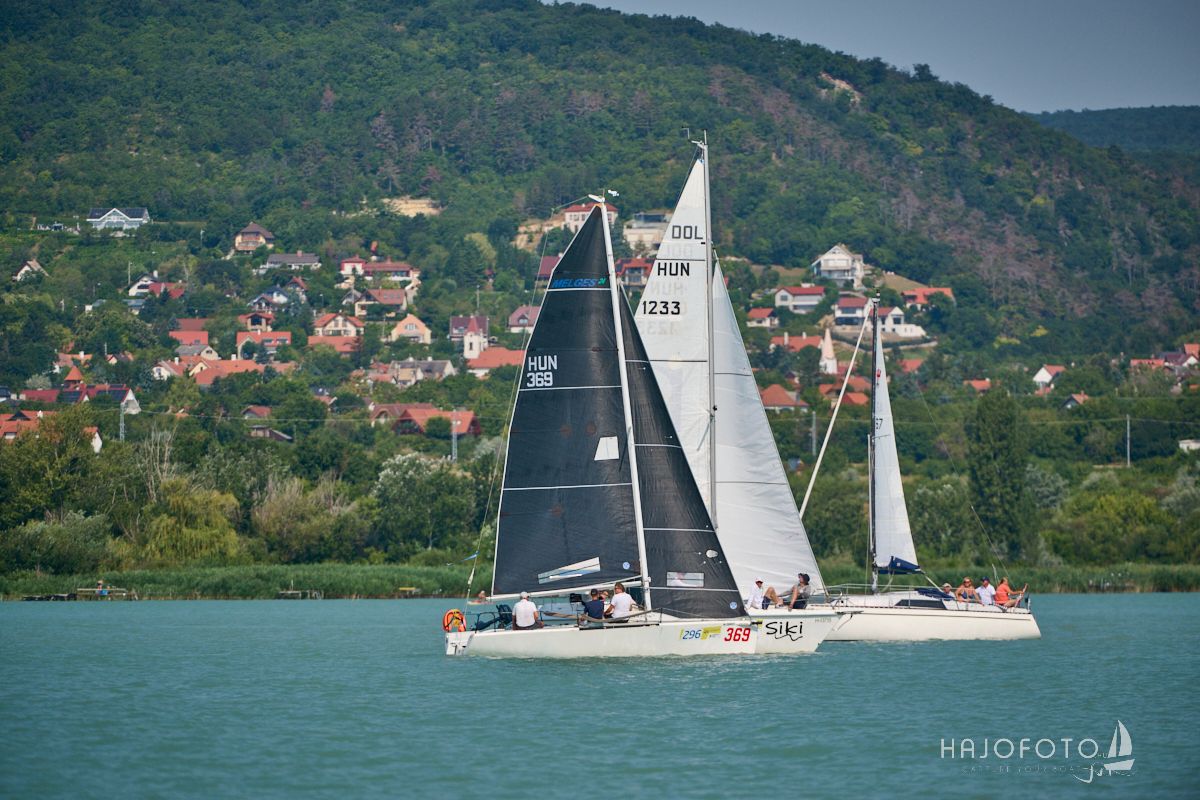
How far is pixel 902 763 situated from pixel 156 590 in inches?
1954

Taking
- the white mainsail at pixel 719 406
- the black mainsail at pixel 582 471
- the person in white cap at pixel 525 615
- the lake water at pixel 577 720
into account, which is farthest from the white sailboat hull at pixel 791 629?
the person in white cap at pixel 525 615

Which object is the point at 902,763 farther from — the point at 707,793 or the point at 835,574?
the point at 835,574

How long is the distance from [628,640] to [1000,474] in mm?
56270

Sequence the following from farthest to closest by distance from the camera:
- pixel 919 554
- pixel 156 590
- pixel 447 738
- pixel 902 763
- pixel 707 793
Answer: pixel 919 554, pixel 156 590, pixel 447 738, pixel 902 763, pixel 707 793

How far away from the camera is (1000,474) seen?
91.6 meters

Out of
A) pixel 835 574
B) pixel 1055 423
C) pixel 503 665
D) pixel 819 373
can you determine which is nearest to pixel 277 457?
pixel 835 574

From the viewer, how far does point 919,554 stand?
85688 mm

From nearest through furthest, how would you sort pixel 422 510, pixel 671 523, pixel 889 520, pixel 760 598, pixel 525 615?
pixel 525 615, pixel 671 523, pixel 760 598, pixel 889 520, pixel 422 510

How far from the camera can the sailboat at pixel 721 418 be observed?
4272 cm

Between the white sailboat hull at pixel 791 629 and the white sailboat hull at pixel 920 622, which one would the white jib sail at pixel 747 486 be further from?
the white sailboat hull at pixel 920 622

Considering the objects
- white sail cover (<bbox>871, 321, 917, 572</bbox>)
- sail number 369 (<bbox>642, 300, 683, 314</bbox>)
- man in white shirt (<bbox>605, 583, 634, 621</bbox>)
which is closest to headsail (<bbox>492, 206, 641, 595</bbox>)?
man in white shirt (<bbox>605, 583, 634, 621</bbox>)

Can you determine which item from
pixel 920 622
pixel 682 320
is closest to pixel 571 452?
pixel 682 320

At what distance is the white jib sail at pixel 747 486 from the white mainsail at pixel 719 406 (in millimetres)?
24

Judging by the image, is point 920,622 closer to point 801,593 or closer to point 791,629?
point 801,593
